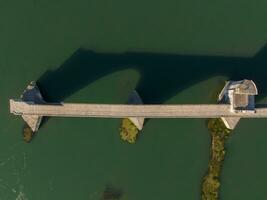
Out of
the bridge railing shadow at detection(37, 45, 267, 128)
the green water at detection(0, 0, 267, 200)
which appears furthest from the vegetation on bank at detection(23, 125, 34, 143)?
the bridge railing shadow at detection(37, 45, 267, 128)

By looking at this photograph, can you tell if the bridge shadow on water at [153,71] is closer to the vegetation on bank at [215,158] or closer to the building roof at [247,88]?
the building roof at [247,88]

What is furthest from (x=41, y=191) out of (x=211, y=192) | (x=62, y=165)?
(x=211, y=192)

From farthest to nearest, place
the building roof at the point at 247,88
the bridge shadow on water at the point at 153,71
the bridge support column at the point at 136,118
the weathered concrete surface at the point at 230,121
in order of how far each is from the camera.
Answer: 1. the bridge shadow on water at the point at 153,71
2. the weathered concrete surface at the point at 230,121
3. the bridge support column at the point at 136,118
4. the building roof at the point at 247,88

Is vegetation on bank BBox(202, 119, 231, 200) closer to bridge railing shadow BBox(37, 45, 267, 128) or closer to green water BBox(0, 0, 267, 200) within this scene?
green water BBox(0, 0, 267, 200)

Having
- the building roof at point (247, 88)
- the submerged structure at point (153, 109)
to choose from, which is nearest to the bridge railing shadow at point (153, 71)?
the submerged structure at point (153, 109)

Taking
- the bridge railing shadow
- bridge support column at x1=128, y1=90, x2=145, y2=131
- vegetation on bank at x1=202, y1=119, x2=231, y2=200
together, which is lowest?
vegetation on bank at x1=202, y1=119, x2=231, y2=200
